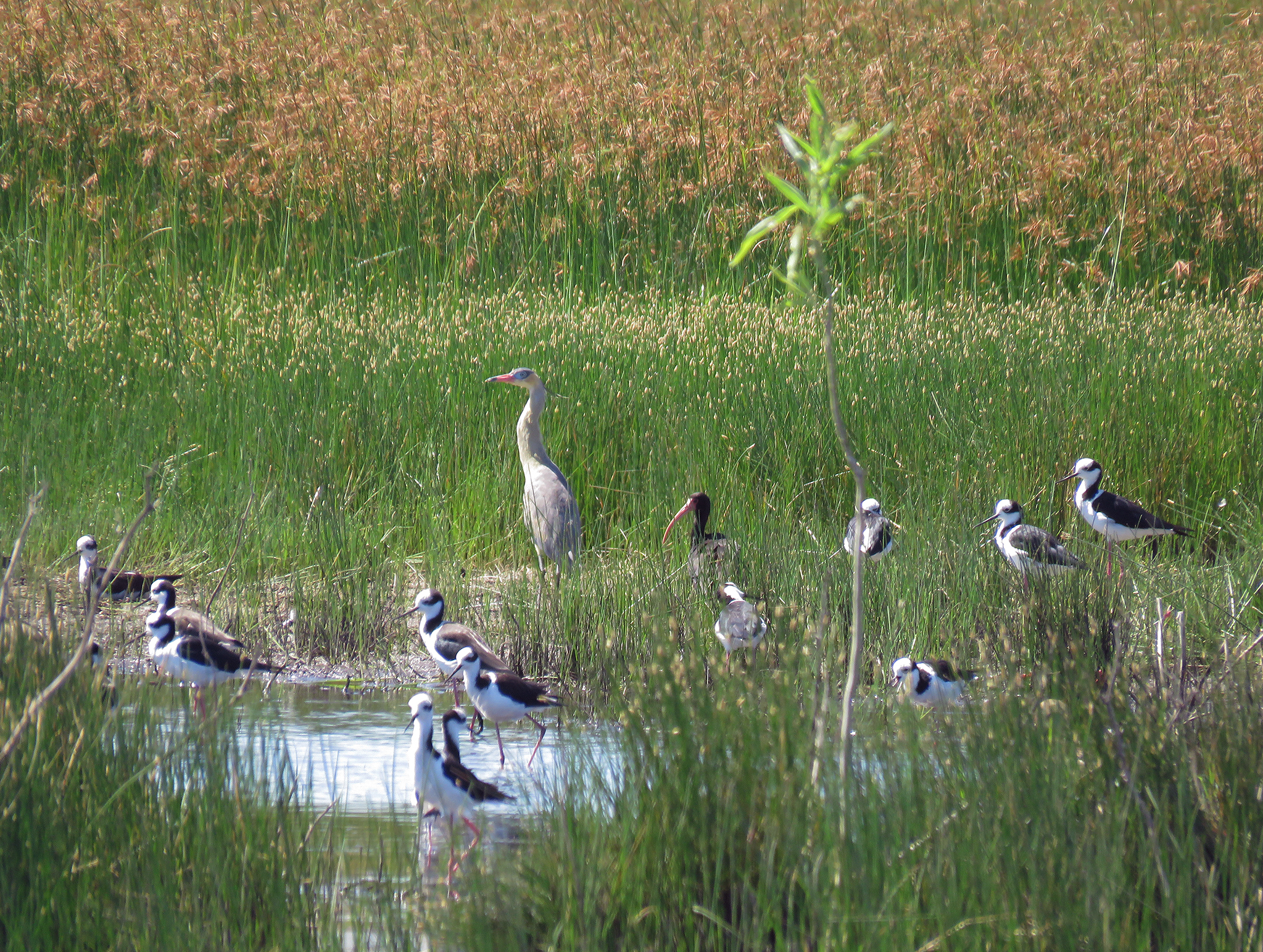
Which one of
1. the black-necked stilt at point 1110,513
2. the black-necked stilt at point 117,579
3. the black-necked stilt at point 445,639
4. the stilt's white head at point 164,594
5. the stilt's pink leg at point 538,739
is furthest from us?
the black-necked stilt at point 1110,513

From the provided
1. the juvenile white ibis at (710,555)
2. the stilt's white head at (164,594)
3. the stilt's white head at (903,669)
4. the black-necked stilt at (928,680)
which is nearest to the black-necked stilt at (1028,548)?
the black-necked stilt at (928,680)

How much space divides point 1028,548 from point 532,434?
2.87m

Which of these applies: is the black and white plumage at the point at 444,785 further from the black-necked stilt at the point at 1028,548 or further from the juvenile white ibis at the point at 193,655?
the black-necked stilt at the point at 1028,548

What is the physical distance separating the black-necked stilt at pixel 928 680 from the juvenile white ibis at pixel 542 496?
6.54 feet

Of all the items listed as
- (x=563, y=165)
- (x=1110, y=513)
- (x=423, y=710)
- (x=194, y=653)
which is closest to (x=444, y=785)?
(x=423, y=710)

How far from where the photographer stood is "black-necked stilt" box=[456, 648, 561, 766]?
524cm

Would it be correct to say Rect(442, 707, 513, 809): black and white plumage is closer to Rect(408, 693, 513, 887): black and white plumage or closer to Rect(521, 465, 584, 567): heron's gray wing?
Rect(408, 693, 513, 887): black and white plumage

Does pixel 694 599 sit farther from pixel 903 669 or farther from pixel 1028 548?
pixel 1028 548

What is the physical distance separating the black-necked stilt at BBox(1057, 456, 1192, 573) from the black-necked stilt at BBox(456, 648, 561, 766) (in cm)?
358

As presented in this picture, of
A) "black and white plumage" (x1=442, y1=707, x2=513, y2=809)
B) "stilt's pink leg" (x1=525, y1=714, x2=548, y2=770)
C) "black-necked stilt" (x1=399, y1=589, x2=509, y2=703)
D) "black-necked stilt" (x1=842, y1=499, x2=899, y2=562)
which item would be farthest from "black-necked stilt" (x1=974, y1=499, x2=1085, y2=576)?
"black and white plumage" (x1=442, y1=707, x2=513, y2=809)

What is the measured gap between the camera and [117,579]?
23.0 ft

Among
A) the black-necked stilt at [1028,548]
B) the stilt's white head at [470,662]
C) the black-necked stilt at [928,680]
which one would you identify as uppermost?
the stilt's white head at [470,662]

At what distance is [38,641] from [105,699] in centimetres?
25

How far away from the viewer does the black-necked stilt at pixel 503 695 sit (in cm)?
524
